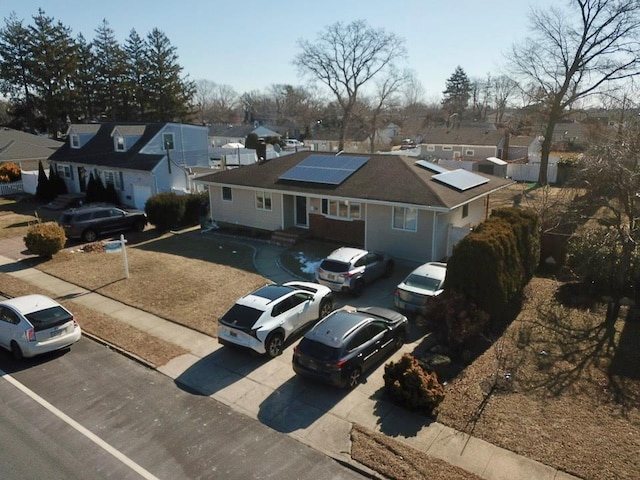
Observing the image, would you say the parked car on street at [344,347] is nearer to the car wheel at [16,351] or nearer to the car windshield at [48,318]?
the car windshield at [48,318]

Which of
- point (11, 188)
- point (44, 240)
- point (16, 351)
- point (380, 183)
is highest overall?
point (380, 183)

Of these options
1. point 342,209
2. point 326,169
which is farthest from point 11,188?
point 342,209

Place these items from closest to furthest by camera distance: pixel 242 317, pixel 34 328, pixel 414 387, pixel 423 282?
pixel 414 387
pixel 34 328
pixel 242 317
pixel 423 282

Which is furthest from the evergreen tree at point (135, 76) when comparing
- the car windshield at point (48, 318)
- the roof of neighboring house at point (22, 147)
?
the car windshield at point (48, 318)

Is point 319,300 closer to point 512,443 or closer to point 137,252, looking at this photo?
point 512,443

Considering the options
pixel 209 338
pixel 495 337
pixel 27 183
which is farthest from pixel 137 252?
pixel 27 183

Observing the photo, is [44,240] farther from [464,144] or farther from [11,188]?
[464,144]
